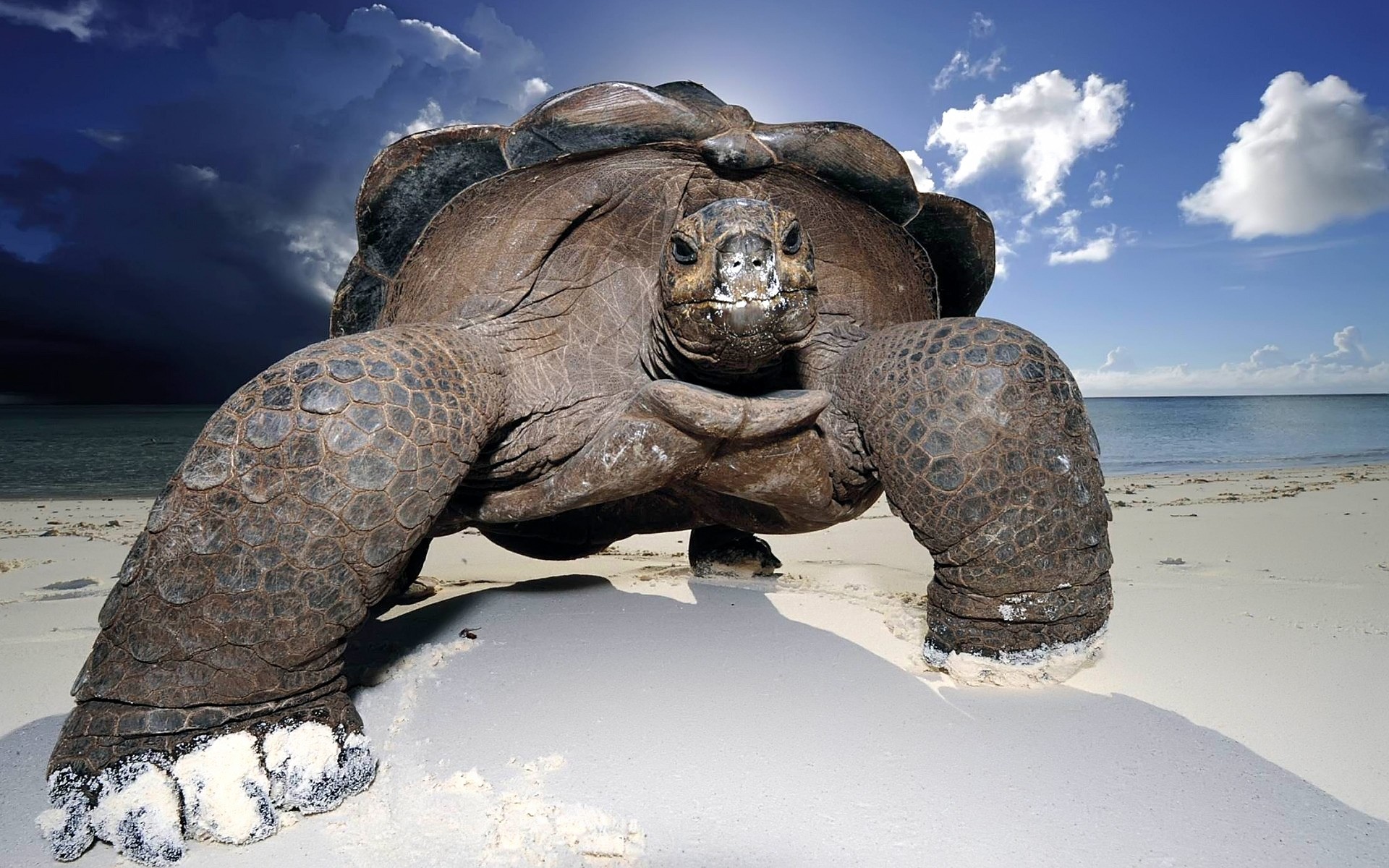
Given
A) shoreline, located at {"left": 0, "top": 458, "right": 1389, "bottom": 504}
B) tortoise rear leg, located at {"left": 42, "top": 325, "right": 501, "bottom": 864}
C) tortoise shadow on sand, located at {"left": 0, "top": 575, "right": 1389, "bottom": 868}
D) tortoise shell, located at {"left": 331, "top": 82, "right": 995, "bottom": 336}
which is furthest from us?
Answer: shoreline, located at {"left": 0, "top": 458, "right": 1389, "bottom": 504}

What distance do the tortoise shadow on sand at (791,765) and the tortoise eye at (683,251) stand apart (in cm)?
125

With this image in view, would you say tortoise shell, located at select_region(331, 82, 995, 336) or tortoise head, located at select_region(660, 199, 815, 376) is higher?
tortoise shell, located at select_region(331, 82, 995, 336)

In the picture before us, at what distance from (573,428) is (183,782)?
1365 millimetres

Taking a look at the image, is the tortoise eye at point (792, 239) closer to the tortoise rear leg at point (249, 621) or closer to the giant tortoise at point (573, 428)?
the giant tortoise at point (573, 428)

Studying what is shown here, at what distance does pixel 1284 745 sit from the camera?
1.87 m

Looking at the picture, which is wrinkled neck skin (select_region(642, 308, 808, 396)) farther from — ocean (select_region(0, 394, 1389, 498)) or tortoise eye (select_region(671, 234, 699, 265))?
ocean (select_region(0, 394, 1389, 498))

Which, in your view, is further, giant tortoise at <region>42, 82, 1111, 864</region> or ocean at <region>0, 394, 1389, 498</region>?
ocean at <region>0, 394, 1389, 498</region>

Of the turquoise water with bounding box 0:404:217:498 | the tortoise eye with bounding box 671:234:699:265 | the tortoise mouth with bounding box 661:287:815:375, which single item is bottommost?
the turquoise water with bounding box 0:404:217:498

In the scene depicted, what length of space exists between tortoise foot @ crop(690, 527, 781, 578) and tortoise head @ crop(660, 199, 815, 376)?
208cm

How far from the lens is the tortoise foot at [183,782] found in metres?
1.55

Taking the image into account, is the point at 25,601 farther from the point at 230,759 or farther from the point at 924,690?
the point at 924,690

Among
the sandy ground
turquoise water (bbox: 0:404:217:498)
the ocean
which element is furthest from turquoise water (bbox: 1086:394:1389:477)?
turquoise water (bbox: 0:404:217:498)

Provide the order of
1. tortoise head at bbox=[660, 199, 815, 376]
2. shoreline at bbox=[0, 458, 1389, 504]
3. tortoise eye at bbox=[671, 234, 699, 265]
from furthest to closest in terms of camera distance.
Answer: shoreline at bbox=[0, 458, 1389, 504] < tortoise eye at bbox=[671, 234, 699, 265] < tortoise head at bbox=[660, 199, 815, 376]

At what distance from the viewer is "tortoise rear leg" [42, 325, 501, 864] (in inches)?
62.6
